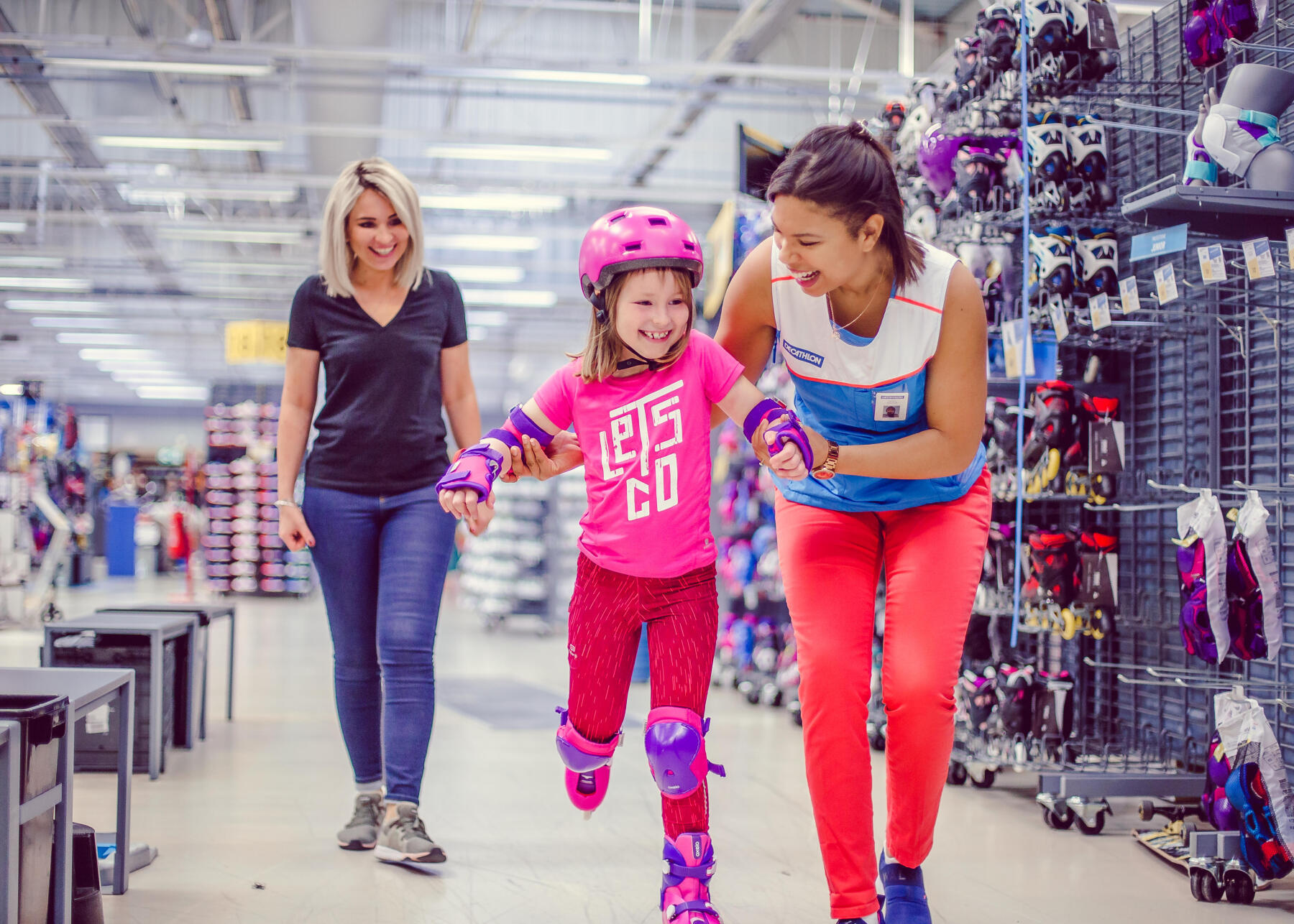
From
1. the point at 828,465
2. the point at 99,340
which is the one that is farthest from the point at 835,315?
the point at 99,340

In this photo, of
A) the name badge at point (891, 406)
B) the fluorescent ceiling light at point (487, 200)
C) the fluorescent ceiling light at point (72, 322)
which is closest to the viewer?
the name badge at point (891, 406)

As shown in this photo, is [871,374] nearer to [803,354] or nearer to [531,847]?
[803,354]

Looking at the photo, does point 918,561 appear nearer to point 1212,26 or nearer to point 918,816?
point 918,816

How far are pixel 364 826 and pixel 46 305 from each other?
18.6 meters

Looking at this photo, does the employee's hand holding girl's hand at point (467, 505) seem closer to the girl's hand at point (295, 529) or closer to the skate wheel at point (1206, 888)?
the girl's hand at point (295, 529)

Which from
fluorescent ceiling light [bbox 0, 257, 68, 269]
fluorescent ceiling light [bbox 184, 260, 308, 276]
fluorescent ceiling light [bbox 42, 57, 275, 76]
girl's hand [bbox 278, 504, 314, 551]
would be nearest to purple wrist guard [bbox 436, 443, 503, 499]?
girl's hand [bbox 278, 504, 314, 551]

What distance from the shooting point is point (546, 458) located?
6.85 feet

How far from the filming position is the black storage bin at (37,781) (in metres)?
1.74

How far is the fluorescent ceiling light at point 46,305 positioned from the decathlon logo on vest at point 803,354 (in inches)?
767

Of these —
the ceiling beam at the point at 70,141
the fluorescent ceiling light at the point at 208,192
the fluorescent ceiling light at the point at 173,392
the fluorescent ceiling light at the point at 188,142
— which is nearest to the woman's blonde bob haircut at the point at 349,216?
the ceiling beam at the point at 70,141

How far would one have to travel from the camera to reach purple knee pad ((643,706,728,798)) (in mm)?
1905

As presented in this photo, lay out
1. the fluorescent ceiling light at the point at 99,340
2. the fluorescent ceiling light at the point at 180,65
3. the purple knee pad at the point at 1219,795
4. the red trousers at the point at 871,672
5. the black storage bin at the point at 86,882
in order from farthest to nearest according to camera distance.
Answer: the fluorescent ceiling light at the point at 99,340, the fluorescent ceiling light at the point at 180,65, the purple knee pad at the point at 1219,795, the black storage bin at the point at 86,882, the red trousers at the point at 871,672

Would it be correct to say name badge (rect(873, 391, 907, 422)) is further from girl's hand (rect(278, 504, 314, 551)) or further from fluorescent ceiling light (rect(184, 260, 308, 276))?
fluorescent ceiling light (rect(184, 260, 308, 276))

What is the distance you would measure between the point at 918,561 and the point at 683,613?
1.40 feet
